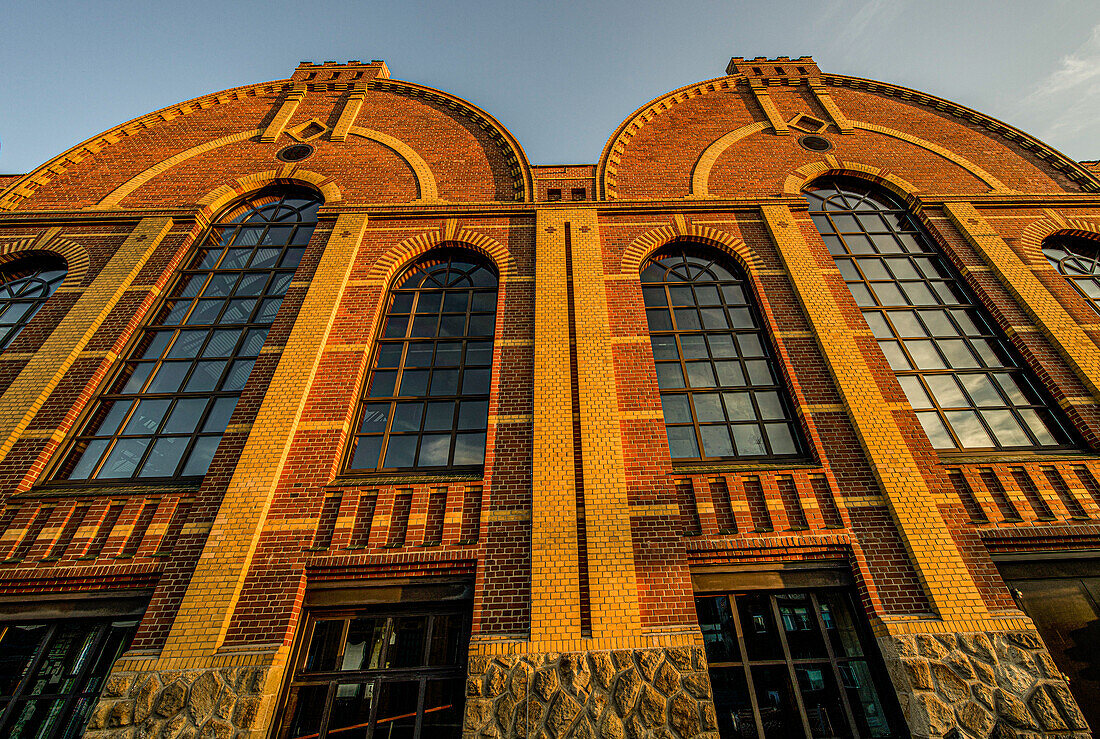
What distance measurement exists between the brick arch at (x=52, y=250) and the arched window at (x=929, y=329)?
44.3 feet

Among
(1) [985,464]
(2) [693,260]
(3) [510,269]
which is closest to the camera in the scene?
(1) [985,464]

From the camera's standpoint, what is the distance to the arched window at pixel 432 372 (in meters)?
6.61

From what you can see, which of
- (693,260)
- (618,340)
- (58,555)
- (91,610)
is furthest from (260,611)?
(693,260)

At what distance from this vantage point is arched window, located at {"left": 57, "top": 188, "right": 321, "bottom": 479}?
21.8 ft

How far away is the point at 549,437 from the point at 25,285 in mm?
10255

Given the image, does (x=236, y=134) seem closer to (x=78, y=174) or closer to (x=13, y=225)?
(x=78, y=174)

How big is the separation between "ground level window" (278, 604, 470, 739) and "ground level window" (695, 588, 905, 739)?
2.72 metres

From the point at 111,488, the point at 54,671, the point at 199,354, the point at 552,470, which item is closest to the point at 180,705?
the point at 54,671

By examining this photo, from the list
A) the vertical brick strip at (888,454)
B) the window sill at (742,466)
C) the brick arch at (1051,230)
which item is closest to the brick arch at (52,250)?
the window sill at (742,466)

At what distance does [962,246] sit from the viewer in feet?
28.6

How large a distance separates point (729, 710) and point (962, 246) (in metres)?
8.85

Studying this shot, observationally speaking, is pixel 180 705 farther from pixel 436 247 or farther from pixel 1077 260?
pixel 1077 260

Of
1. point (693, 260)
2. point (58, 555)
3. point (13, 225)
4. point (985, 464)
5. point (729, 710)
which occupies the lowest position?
point (729, 710)

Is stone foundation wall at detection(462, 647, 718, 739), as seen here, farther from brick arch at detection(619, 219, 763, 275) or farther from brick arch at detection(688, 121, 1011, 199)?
brick arch at detection(688, 121, 1011, 199)
